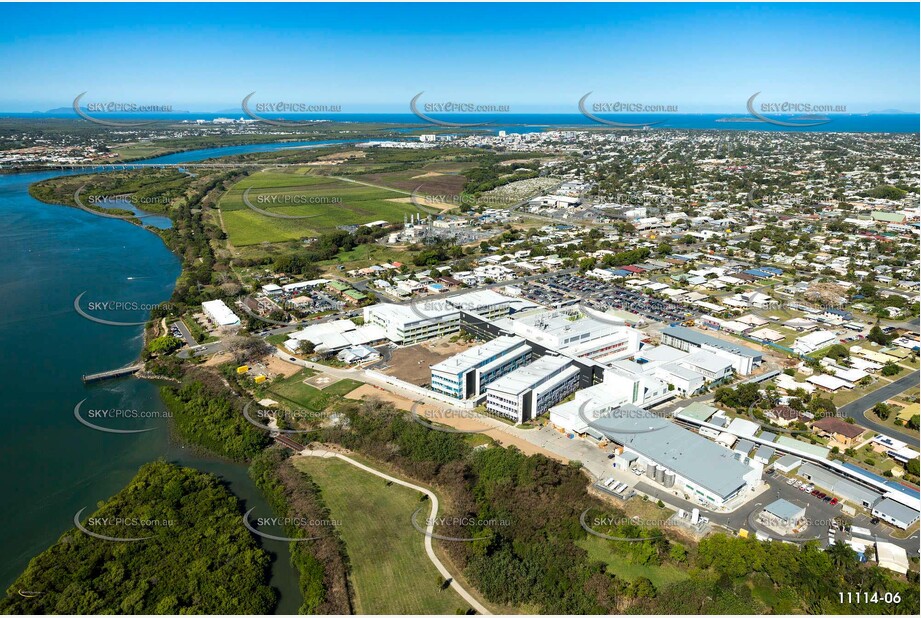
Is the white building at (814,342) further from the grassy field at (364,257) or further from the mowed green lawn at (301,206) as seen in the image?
the mowed green lawn at (301,206)

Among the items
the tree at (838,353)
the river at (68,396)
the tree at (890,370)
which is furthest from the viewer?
the tree at (838,353)

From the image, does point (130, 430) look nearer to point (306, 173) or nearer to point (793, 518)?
point (793, 518)

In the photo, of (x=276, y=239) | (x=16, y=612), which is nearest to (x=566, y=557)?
(x=16, y=612)

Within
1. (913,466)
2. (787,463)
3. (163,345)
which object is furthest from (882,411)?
(163,345)

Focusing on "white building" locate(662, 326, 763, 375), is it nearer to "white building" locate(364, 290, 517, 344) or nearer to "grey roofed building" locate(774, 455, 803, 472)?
"grey roofed building" locate(774, 455, 803, 472)

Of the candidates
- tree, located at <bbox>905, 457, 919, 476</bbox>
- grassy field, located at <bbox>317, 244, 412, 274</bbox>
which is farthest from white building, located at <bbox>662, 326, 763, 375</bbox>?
grassy field, located at <bbox>317, 244, 412, 274</bbox>

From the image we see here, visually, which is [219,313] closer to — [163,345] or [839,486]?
[163,345]

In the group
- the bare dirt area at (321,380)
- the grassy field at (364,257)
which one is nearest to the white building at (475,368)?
the bare dirt area at (321,380)
